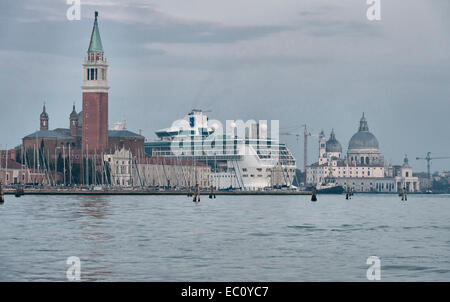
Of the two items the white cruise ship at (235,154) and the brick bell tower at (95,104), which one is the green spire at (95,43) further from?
the white cruise ship at (235,154)

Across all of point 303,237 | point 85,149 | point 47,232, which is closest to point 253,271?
point 303,237

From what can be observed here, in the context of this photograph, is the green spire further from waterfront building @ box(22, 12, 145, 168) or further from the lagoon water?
the lagoon water

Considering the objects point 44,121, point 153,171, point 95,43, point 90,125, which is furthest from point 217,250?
point 44,121

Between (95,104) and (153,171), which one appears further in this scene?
(153,171)

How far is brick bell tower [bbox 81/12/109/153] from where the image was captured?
131125 millimetres

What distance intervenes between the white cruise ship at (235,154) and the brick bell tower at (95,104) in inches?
840

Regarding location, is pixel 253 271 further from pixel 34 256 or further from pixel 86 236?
pixel 86 236

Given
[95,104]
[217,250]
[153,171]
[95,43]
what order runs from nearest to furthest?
[217,250]
[95,104]
[95,43]
[153,171]

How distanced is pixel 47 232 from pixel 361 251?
1331cm

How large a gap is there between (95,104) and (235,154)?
2603cm

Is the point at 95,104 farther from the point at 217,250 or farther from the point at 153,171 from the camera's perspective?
the point at 217,250

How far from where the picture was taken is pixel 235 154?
147 meters

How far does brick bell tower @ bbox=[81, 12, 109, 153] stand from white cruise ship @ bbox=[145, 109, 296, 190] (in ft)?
70.0

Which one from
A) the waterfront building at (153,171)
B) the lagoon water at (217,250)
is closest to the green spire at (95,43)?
the waterfront building at (153,171)
